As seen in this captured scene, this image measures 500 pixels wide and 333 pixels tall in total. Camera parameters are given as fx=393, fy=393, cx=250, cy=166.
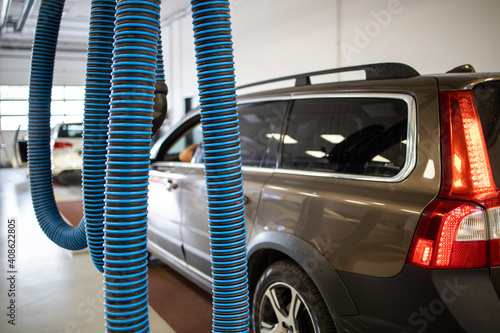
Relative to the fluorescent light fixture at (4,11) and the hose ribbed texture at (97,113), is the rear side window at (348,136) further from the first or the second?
the fluorescent light fixture at (4,11)

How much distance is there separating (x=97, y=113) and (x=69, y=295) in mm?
2582

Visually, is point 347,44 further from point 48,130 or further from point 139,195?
point 139,195

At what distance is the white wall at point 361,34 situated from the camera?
15.8ft

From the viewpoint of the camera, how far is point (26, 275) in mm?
3914

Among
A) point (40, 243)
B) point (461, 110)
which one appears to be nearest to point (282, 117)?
point (461, 110)

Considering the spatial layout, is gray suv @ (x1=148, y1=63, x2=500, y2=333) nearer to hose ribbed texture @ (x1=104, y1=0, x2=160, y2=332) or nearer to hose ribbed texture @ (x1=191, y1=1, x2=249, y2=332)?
hose ribbed texture @ (x1=191, y1=1, x2=249, y2=332)

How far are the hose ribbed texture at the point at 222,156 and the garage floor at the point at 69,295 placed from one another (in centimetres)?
175

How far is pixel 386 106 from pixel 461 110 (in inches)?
15.0

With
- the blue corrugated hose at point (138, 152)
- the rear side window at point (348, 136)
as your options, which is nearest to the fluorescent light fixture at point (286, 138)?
the rear side window at point (348, 136)

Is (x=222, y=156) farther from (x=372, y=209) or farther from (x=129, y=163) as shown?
(x=372, y=209)

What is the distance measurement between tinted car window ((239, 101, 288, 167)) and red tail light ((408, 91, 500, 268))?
42.9 inches

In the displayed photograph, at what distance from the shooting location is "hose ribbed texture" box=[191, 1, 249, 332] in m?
1.21

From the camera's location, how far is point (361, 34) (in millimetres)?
6152

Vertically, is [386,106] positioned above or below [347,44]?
below
